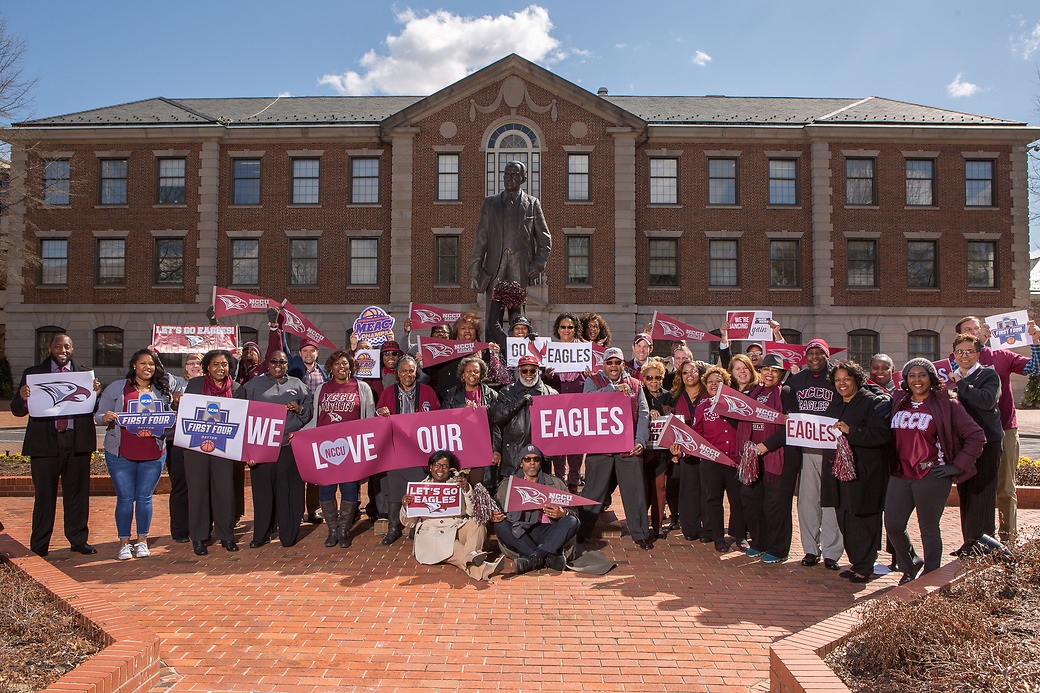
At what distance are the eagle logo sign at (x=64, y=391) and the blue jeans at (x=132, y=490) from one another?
26.6 inches

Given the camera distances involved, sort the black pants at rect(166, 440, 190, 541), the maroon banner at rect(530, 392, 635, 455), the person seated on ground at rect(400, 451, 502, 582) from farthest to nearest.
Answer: the black pants at rect(166, 440, 190, 541), the maroon banner at rect(530, 392, 635, 455), the person seated on ground at rect(400, 451, 502, 582)

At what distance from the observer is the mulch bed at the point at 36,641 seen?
418 centimetres

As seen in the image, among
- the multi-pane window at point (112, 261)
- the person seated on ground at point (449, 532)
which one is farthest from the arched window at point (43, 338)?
the person seated on ground at point (449, 532)

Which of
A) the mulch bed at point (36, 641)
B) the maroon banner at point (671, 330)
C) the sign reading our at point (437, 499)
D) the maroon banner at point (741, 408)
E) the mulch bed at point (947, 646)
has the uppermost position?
the maroon banner at point (671, 330)

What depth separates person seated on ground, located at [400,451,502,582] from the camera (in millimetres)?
7004

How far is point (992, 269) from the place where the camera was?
30031 millimetres

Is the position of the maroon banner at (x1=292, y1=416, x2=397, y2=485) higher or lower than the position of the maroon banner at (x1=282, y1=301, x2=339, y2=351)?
lower

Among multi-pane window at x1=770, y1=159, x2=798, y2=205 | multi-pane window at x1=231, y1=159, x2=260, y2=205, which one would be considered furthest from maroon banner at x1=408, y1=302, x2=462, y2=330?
multi-pane window at x1=770, y1=159, x2=798, y2=205

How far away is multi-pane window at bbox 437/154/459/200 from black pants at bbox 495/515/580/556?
23441 mm

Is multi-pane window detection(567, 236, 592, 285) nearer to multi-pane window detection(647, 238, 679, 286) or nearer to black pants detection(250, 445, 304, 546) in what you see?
multi-pane window detection(647, 238, 679, 286)

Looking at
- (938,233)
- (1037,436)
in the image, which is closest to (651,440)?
(1037,436)

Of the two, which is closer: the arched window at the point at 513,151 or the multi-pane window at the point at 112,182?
the arched window at the point at 513,151

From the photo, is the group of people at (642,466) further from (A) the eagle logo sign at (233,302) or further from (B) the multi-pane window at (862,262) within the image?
(B) the multi-pane window at (862,262)

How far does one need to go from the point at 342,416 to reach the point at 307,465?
25.0 inches
